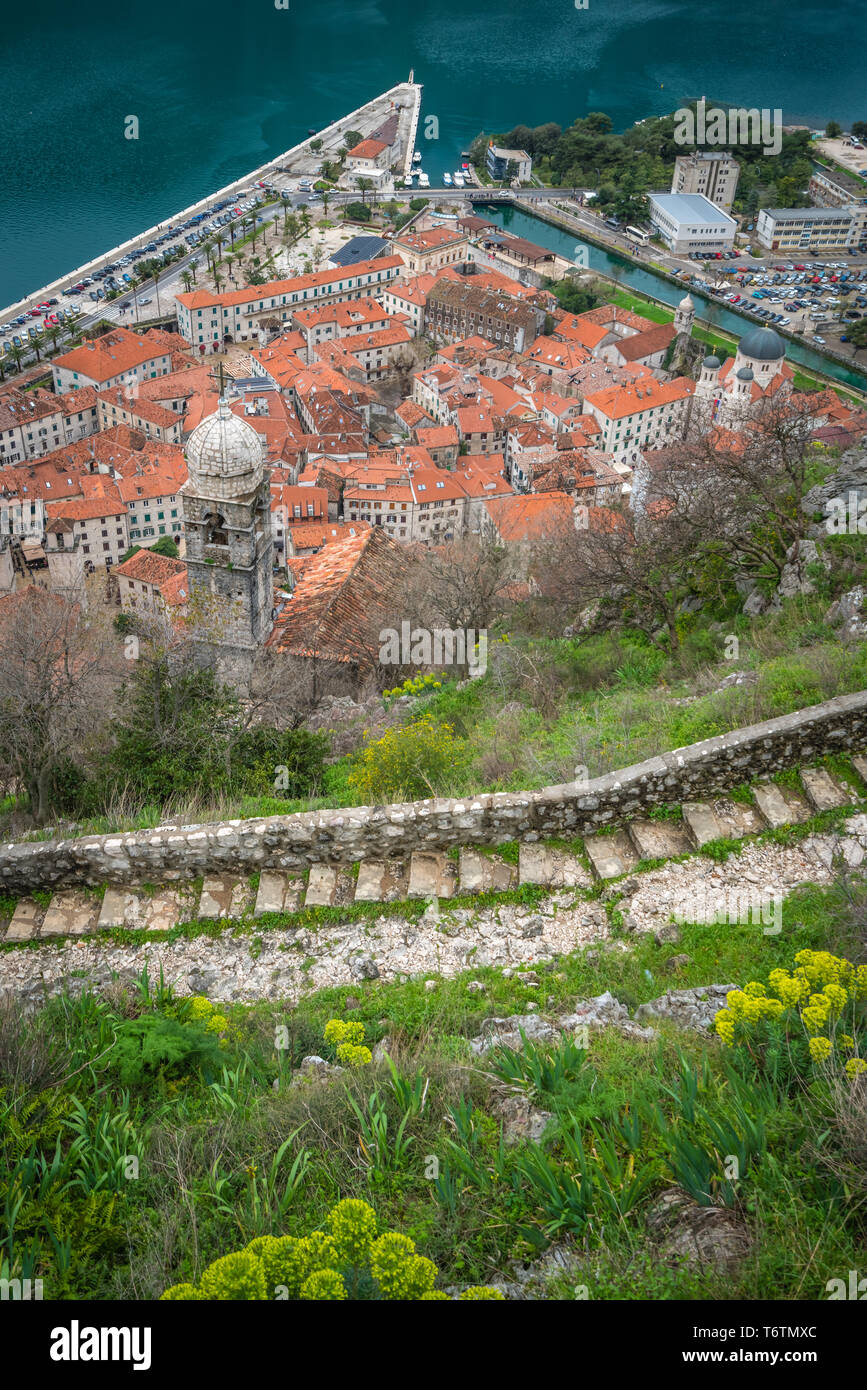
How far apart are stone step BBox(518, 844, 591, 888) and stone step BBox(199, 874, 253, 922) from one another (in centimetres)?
239

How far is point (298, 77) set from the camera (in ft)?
352

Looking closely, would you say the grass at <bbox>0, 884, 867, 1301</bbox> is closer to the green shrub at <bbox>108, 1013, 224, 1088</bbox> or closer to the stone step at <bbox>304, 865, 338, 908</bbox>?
the green shrub at <bbox>108, 1013, 224, 1088</bbox>

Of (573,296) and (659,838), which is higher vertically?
(573,296)

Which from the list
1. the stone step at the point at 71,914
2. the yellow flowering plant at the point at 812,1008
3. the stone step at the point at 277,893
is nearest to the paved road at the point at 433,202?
the stone step at the point at 71,914

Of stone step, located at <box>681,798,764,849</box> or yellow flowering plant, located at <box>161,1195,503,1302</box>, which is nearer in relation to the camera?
yellow flowering plant, located at <box>161,1195,503,1302</box>

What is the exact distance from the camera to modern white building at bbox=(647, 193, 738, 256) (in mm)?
77312

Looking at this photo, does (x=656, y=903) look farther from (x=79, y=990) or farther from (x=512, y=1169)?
(x=79, y=990)

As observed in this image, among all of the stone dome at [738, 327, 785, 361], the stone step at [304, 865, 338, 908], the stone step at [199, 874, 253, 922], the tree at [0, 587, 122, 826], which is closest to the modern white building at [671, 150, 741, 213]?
the stone dome at [738, 327, 785, 361]

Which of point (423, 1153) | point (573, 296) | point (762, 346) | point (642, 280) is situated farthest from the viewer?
point (642, 280)

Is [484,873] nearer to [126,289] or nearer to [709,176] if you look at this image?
[126,289]

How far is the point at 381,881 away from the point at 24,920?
10.5 ft

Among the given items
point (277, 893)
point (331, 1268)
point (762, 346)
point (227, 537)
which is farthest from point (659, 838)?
point (762, 346)
